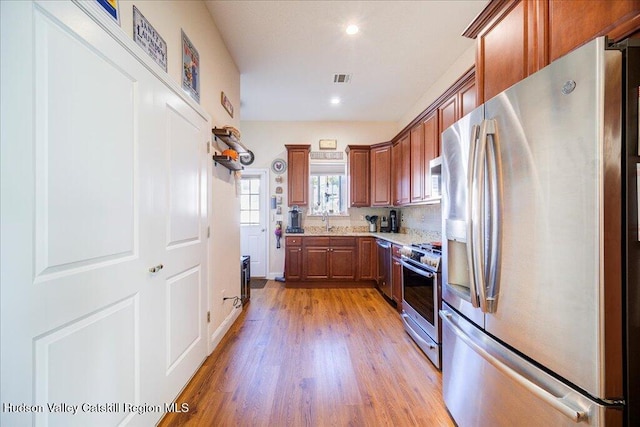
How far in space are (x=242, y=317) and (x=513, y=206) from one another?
116 inches

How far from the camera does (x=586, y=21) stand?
35.8 inches

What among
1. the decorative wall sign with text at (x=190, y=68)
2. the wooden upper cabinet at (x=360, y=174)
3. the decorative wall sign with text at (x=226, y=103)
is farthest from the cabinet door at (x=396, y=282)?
the decorative wall sign with text at (x=190, y=68)

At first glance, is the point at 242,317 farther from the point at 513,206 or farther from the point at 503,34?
the point at 503,34

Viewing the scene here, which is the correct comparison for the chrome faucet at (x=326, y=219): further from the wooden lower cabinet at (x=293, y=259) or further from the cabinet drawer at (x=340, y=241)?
the wooden lower cabinet at (x=293, y=259)

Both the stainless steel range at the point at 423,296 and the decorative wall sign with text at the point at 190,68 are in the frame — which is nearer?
the decorative wall sign with text at the point at 190,68

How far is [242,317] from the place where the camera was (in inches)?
120

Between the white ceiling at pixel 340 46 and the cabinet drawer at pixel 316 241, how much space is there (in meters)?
2.21

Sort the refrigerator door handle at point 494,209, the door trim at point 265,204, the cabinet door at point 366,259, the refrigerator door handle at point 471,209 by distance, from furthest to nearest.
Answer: the door trim at point 265,204, the cabinet door at point 366,259, the refrigerator door handle at point 471,209, the refrigerator door handle at point 494,209

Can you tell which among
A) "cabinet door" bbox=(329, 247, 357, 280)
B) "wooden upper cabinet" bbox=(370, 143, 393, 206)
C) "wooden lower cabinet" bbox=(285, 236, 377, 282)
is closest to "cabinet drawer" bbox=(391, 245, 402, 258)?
"wooden lower cabinet" bbox=(285, 236, 377, 282)

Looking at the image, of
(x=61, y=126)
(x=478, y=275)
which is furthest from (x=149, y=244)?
(x=478, y=275)

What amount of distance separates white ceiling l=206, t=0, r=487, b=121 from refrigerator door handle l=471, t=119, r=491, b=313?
5.80ft

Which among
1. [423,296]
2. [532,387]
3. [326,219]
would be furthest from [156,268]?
[326,219]

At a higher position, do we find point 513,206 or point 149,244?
point 513,206

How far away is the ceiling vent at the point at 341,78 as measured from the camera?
→ 3.25 metres
